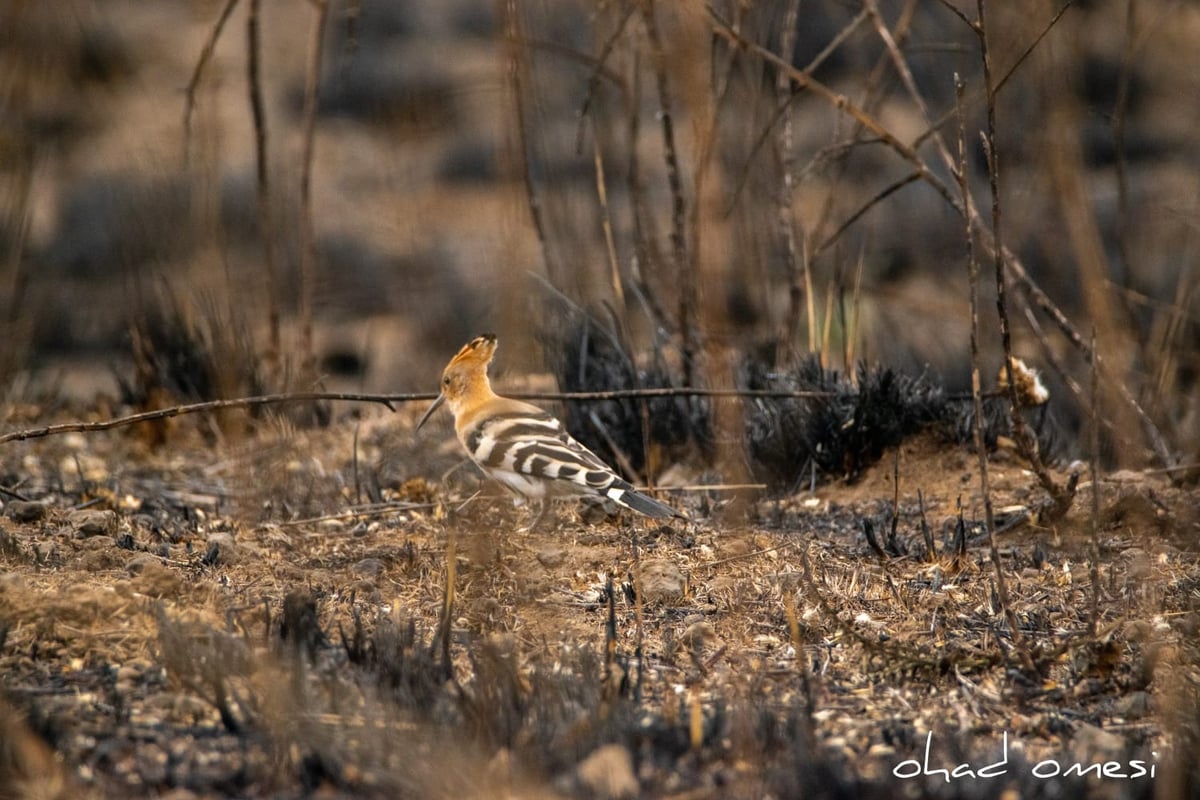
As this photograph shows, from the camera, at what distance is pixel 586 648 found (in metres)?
3.36

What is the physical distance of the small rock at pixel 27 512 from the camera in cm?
446

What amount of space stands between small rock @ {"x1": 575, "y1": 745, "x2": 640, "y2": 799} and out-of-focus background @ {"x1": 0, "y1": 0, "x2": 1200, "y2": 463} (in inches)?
35.2

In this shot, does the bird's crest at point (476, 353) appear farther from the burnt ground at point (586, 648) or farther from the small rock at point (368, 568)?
the small rock at point (368, 568)

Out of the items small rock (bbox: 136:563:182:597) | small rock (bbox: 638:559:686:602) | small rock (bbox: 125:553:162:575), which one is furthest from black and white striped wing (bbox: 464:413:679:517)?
small rock (bbox: 136:563:182:597)

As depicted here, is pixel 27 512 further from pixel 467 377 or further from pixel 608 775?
pixel 608 775

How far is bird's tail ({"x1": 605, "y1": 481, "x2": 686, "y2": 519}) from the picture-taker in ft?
14.6

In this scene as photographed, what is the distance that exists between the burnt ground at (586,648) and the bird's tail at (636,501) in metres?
0.11

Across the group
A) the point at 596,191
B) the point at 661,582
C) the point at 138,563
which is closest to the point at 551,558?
the point at 661,582

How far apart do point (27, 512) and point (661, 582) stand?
213cm

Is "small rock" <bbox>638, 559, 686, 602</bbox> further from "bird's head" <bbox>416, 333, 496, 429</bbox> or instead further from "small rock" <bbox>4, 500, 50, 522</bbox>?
"small rock" <bbox>4, 500, 50, 522</bbox>

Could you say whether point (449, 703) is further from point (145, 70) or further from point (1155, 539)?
point (145, 70)

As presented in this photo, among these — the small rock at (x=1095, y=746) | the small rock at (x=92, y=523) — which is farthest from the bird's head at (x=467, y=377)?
the small rock at (x=1095, y=746)

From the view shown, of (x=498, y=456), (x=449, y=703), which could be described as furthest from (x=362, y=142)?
(x=449, y=703)

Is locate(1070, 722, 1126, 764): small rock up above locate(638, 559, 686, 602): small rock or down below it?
below
